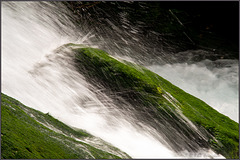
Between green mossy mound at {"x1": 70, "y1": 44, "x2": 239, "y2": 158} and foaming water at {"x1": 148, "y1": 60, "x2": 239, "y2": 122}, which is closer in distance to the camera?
green mossy mound at {"x1": 70, "y1": 44, "x2": 239, "y2": 158}

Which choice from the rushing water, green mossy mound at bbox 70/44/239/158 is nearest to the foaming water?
the rushing water

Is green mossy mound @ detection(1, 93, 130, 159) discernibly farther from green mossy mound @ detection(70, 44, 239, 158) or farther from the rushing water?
green mossy mound @ detection(70, 44, 239, 158)

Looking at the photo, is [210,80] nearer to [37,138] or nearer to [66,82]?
[66,82]

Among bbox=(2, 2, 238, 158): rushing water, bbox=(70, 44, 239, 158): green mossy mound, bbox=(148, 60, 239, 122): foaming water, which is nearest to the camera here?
bbox=(2, 2, 238, 158): rushing water

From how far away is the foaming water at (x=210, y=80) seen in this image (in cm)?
1260

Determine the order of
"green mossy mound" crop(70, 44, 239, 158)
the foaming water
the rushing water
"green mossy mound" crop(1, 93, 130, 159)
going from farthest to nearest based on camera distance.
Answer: the foaming water → "green mossy mound" crop(70, 44, 239, 158) → the rushing water → "green mossy mound" crop(1, 93, 130, 159)

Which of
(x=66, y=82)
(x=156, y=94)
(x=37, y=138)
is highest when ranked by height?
(x=156, y=94)

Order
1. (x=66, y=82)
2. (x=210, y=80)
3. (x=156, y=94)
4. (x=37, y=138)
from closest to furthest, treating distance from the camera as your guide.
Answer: (x=37, y=138), (x=156, y=94), (x=66, y=82), (x=210, y=80)

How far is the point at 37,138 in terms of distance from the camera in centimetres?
602

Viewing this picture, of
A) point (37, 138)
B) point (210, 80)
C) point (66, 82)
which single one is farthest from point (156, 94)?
point (210, 80)

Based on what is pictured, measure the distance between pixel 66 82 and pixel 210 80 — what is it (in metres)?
8.24

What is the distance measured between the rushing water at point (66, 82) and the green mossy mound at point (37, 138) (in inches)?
36.2

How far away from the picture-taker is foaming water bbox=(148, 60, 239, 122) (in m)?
12.6

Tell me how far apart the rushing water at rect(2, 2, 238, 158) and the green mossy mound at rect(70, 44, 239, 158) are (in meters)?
0.53
